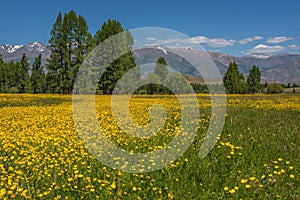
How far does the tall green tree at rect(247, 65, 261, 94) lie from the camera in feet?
323

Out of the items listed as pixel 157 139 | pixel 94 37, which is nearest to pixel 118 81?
pixel 94 37

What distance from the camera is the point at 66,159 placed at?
7.66 metres

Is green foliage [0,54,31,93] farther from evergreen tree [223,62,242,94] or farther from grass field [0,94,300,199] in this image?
grass field [0,94,300,199]

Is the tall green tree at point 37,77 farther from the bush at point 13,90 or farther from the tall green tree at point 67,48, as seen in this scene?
the tall green tree at point 67,48

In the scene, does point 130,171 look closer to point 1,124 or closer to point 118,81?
point 1,124

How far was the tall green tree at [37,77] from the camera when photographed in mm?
81000

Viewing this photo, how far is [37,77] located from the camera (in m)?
81.5

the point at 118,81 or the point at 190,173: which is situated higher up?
the point at 118,81

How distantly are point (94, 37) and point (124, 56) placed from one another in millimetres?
9176

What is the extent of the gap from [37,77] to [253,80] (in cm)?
6600

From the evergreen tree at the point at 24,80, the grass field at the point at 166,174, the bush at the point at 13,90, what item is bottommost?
the grass field at the point at 166,174

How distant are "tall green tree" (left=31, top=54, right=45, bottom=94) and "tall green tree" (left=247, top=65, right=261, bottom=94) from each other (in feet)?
208

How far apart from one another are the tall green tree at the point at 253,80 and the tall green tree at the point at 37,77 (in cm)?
6349

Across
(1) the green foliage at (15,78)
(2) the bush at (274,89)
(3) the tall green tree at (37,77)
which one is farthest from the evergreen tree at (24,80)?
(2) the bush at (274,89)
